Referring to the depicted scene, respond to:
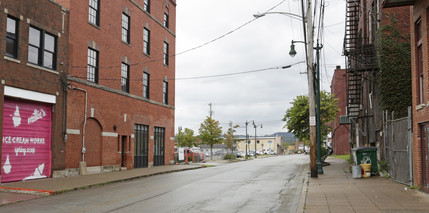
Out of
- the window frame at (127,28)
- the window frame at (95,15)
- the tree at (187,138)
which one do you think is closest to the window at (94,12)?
the window frame at (95,15)

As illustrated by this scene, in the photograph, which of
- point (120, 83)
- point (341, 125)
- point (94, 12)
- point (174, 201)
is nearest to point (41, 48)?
point (94, 12)

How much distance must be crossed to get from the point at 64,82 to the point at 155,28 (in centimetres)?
1343

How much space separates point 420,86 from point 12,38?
1650 centimetres

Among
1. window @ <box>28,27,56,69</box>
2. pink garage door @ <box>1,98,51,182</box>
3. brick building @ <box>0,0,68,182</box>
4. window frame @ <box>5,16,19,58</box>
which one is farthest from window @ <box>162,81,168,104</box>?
window frame @ <box>5,16,19,58</box>

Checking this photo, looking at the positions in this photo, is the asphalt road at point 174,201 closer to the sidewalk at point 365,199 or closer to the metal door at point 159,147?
the sidewalk at point 365,199

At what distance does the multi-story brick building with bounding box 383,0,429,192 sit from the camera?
498 inches

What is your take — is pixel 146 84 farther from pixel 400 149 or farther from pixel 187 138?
pixel 187 138

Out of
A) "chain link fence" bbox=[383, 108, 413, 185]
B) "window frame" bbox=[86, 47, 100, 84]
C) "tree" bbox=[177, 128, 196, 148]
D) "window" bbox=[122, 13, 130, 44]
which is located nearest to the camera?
"chain link fence" bbox=[383, 108, 413, 185]

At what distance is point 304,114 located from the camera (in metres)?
34.2

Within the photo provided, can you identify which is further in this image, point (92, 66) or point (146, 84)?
point (146, 84)

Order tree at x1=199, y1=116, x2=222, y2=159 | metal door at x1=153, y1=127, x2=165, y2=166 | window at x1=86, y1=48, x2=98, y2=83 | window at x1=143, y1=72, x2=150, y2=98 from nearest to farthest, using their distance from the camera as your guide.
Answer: window at x1=86, y1=48, x2=98, y2=83
window at x1=143, y1=72, x2=150, y2=98
metal door at x1=153, y1=127, x2=165, y2=166
tree at x1=199, y1=116, x2=222, y2=159

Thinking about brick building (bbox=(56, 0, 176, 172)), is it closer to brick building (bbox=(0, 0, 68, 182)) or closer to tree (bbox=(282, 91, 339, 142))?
brick building (bbox=(0, 0, 68, 182))

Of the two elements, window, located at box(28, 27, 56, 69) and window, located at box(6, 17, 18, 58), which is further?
window, located at box(28, 27, 56, 69)

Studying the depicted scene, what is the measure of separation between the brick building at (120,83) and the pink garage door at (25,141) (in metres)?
1.53
